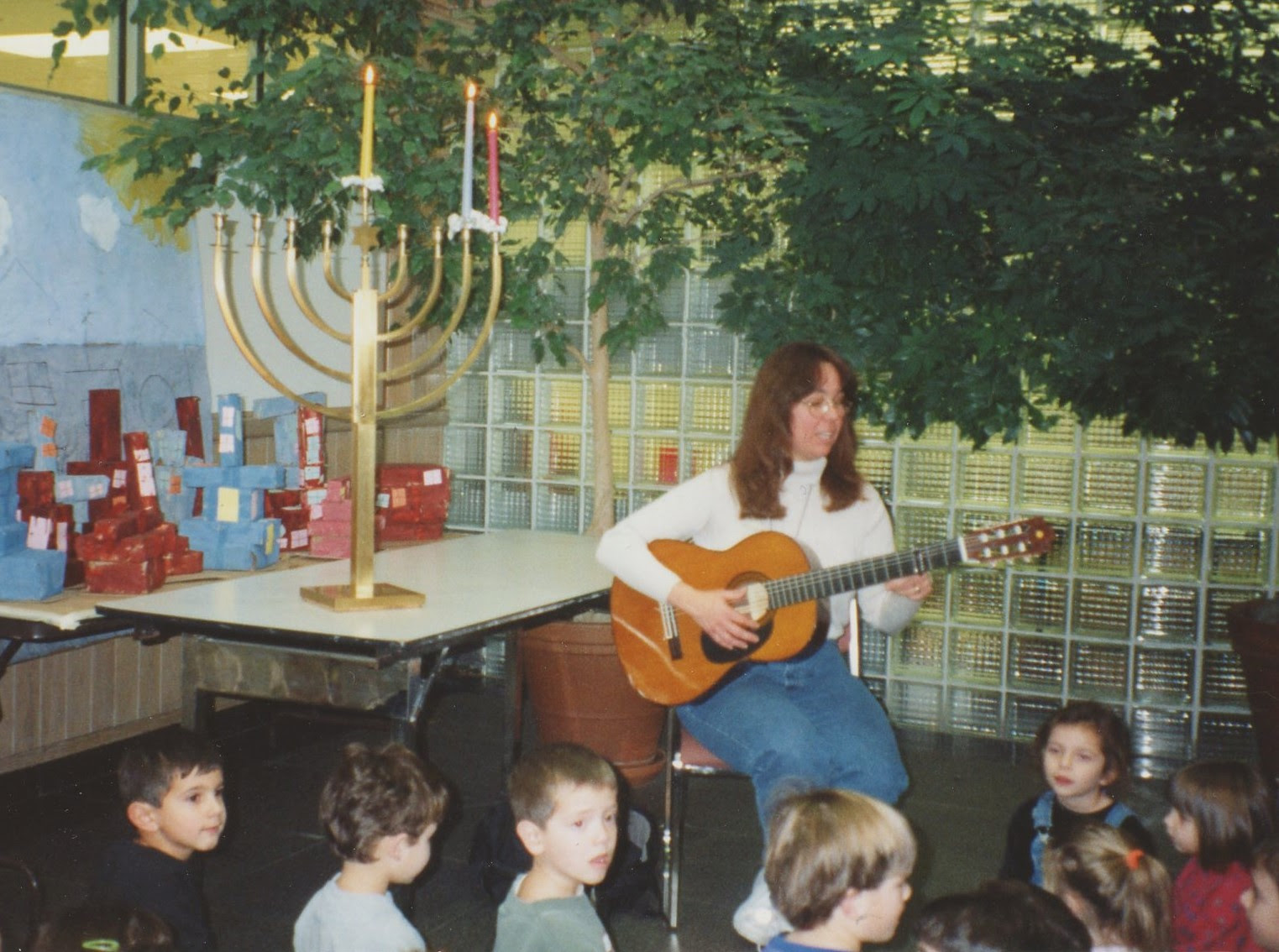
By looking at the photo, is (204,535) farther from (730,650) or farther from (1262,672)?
(1262,672)

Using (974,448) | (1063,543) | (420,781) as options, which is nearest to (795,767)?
(420,781)

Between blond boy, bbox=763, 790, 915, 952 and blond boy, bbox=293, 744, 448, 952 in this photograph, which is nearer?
blond boy, bbox=763, 790, 915, 952

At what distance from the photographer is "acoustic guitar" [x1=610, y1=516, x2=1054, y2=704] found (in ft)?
7.80

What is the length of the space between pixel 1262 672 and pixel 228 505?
2.53 meters

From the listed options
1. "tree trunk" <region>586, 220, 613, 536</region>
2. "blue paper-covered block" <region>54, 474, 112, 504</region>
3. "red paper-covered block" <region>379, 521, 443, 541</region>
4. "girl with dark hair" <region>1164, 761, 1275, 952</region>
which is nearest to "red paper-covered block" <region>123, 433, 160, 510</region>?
"blue paper-covered block" <region>54, 474, 112, 504</region>

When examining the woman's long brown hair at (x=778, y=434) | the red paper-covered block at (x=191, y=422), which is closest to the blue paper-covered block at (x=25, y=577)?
the red paper-covered block at (x=191, y=422)

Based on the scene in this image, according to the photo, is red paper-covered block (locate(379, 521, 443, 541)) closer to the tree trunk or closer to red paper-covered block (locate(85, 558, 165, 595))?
the tree trunk

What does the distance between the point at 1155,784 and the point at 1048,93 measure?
1859 millimetres

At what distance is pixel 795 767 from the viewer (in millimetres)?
2283

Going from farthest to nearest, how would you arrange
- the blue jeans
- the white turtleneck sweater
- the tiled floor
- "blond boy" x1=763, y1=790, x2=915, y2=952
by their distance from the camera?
the tiled floor < the white turtleneck sweater < the blue jeans < "blond boy" x1=763, y1=790, x2=915, y2=952

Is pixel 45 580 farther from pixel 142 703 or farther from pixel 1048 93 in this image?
pixel 1048 93

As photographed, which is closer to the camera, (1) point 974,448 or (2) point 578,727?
(2) point 578,727

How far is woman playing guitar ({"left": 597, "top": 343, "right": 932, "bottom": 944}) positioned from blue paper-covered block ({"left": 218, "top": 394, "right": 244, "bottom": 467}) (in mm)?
1211

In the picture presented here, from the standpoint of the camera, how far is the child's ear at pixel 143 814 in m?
2.13
